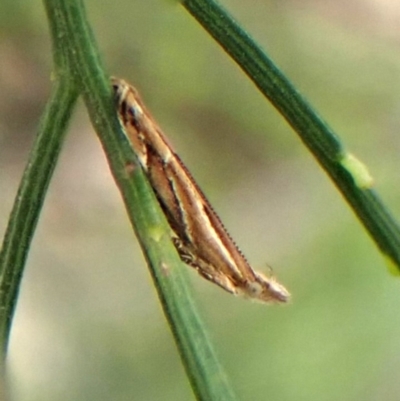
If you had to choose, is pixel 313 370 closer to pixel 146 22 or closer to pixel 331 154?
A: pixel 146 22

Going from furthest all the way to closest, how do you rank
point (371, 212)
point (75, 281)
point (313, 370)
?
point (75, 281) < point (313, 370) < point (371, 212)

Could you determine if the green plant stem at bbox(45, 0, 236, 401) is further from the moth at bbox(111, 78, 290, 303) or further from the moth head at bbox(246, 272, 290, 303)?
the moth head at bbox(246, 272, 290, 303)

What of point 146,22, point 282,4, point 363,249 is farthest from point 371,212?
point 282,4

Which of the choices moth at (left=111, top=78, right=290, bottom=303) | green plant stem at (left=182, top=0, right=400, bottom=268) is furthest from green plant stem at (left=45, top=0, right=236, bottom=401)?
green plant stem at (left=182, top=0, right=400, bottom=268)

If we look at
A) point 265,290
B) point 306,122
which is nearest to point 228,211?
point 265,290

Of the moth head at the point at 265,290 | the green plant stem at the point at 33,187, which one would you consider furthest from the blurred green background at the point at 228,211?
the green plant stem at the point at 33,187

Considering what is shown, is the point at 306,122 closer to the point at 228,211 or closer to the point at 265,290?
the point at 265,290
